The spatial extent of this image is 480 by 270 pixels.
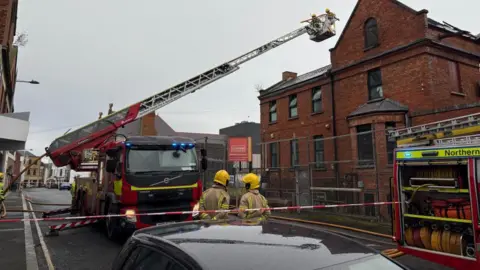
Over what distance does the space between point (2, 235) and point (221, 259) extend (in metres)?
10.7

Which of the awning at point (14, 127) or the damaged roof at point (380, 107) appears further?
the damaged roof at point (380, 107)

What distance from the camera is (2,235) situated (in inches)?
393

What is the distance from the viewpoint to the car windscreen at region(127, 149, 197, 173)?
8659 millimetres

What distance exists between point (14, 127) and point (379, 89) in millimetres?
17505

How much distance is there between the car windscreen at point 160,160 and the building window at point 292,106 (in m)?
14.0

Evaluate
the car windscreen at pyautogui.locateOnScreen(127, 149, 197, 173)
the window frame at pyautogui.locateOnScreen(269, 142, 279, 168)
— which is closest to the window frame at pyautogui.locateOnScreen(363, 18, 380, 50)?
the window frame at pyautogui.locateOnScreen(269, 142, 279, 168)

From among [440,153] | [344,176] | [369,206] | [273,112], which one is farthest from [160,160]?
[273,112]

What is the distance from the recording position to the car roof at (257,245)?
2.03 m

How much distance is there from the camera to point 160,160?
8984mm

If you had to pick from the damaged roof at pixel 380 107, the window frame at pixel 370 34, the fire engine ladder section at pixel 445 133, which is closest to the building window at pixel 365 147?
the damaged roof at pixel 380 107

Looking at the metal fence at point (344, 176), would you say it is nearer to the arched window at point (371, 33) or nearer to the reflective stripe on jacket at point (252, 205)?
the arched window at point (371, 33)

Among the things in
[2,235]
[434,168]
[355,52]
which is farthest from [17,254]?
[355,52]

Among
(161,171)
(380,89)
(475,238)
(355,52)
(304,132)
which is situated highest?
(355,52)

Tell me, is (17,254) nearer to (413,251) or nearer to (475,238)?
(413,251)
